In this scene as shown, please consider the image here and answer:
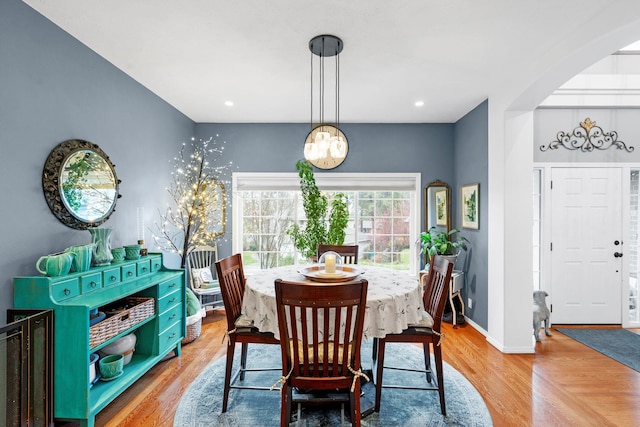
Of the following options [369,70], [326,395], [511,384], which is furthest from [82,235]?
[511,384]

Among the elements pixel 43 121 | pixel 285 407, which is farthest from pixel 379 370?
pixel 43 121

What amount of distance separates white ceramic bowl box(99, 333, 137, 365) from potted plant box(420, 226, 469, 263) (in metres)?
3.29

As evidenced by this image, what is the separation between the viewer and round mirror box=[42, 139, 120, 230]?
227 cm

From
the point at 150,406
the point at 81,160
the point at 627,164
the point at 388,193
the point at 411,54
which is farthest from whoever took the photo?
the point at 388,193

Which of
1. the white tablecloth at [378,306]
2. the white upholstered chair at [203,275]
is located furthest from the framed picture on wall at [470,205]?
the white upholstered chair at [203,275]

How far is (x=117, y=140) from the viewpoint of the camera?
3.00 meters

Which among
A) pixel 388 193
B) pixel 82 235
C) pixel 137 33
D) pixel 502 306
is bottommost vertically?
pixel 502 306

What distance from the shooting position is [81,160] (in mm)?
2502

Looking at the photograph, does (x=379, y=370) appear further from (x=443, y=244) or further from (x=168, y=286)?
(x=443, y=244)

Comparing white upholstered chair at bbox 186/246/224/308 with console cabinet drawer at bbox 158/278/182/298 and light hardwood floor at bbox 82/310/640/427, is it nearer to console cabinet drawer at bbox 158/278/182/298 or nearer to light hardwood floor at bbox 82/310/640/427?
light hardwood floor at bbox 82/310/640/427

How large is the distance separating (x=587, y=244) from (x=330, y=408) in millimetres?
3652

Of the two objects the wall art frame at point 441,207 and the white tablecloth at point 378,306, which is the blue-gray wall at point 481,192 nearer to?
the wall art frame at point 441,207

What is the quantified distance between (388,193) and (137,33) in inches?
139

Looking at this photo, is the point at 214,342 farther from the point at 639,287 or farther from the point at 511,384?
the point at 639,287
